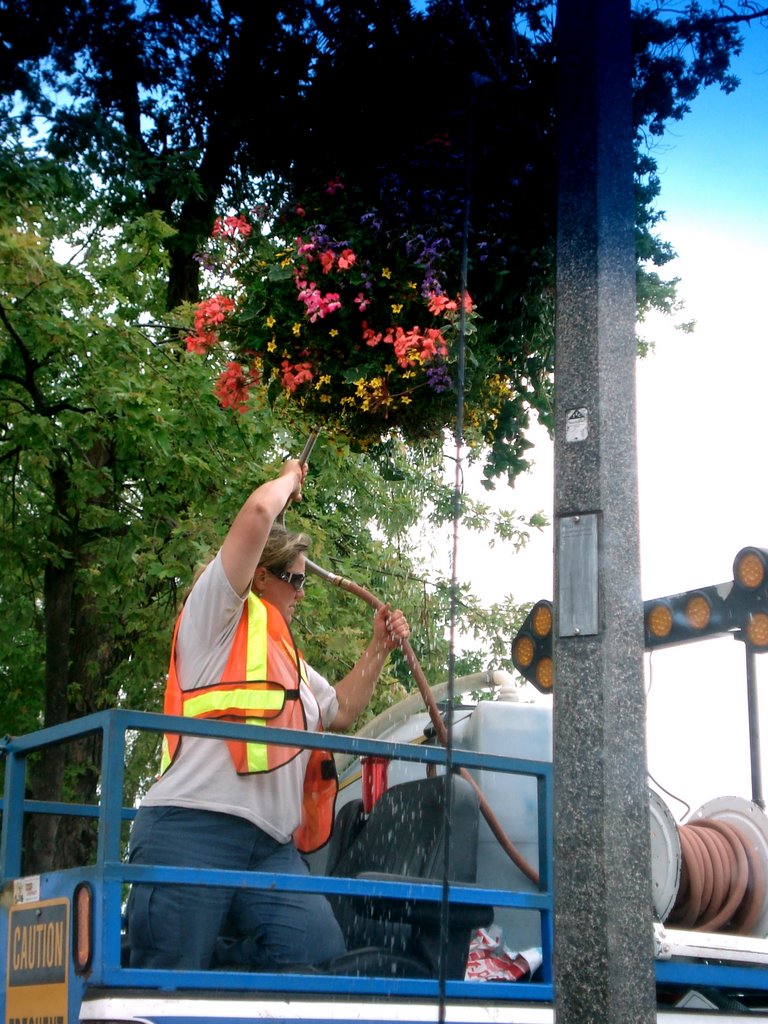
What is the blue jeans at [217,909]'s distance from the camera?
382cm

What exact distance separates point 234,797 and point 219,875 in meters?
0.41

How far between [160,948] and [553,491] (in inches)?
66.2

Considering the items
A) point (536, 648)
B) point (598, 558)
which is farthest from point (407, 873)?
point (598, 558)

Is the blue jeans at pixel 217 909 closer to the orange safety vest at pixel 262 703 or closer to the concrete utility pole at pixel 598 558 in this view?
the orange safety vest at pixel 262 703

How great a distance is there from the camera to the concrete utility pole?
10.8 ft

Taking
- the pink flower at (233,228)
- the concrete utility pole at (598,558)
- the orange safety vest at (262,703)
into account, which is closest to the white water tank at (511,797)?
the orange safety vest at (262,703)

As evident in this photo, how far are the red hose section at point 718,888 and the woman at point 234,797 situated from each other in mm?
1639

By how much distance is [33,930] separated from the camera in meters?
3.90

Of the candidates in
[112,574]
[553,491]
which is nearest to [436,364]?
[553,491]

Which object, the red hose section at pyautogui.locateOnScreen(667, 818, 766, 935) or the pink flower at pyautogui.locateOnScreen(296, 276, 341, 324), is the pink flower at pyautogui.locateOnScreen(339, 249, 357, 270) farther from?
the red hose section at pyautogui.locateOnScreen(667, 818, 766, 935)

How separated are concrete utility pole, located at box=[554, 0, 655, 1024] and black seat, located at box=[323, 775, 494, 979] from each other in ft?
2.14

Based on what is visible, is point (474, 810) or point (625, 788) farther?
point (474, 810)

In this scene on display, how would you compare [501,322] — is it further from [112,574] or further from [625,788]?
[112,574]

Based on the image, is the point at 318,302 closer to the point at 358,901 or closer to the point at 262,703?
the point at 262,703
